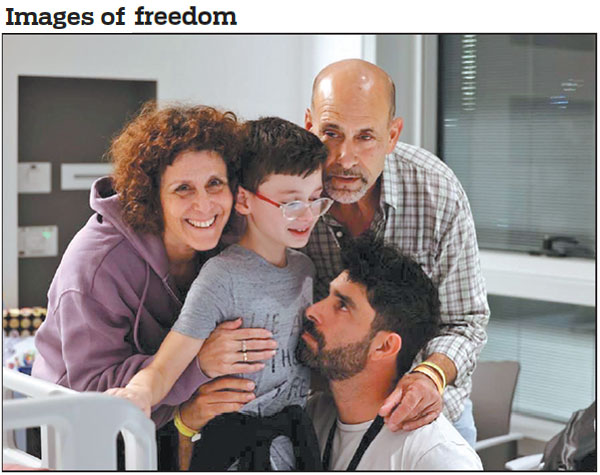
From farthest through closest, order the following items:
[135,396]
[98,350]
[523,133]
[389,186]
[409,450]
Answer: [523,133], [389,186], [409,450], [98,350], [135,396]

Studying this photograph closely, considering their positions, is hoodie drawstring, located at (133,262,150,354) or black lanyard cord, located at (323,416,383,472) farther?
black lanyard cord, located at (323,416,383,472)

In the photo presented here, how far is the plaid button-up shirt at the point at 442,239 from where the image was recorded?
1.78 m

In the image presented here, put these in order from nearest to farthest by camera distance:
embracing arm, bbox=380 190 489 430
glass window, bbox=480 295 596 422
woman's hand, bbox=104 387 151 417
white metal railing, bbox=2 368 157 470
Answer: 1. white metal railing, bbox=2 368 157 470
2. woman's hand, bbox=104 387 151 417
3. embracing arm, bbox=380 190 489 430
4. glass window, bbox=480 295 596 422

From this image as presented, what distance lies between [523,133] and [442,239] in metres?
1.72

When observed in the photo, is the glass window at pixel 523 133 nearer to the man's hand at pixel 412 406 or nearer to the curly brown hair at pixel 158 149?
the man's hand at pixel 412 406

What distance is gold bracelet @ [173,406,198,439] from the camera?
1543mm

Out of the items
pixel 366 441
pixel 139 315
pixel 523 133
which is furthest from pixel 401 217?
pixel 523 133

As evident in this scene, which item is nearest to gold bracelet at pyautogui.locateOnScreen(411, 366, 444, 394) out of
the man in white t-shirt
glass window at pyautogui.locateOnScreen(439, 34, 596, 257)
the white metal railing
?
the man in white t-shirt

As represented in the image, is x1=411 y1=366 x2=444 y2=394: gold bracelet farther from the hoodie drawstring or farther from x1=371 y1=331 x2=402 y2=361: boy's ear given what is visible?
the hoodie drawstring

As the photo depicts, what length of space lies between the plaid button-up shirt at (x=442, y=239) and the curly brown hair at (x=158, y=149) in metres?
0.29

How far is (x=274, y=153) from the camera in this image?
1.54m

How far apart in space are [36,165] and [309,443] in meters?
2.06

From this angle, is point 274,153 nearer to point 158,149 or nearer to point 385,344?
point 158,149
